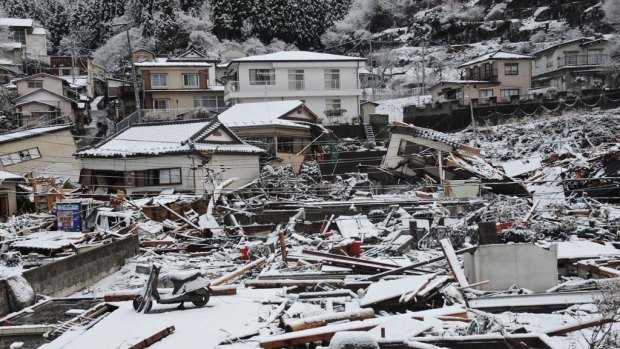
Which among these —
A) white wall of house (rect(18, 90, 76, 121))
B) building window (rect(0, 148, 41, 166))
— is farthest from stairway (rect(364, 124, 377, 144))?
white wall of house (rect(18, 90, 76, 121))

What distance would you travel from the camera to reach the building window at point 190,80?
45.2m

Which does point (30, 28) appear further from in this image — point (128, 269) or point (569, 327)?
point (569, 327)

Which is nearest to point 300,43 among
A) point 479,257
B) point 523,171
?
point 523,171

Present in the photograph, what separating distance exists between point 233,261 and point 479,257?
7.21 metres

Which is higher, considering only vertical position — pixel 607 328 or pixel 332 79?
pixel 332 79

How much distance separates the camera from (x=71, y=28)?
2694 inches

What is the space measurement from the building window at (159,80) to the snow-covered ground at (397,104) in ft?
58.9

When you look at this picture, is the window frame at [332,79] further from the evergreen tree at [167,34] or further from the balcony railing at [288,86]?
the evergreen tree at [167,34]

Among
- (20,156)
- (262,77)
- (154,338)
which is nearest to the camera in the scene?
(154,338)

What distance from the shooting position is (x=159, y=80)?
44812 millimetres

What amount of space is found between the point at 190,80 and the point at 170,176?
2014 centimetres

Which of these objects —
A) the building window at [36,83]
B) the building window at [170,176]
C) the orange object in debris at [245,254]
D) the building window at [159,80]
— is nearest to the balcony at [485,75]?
the building window at [159,80]

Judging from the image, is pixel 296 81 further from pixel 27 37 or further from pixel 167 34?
pixel 27 37

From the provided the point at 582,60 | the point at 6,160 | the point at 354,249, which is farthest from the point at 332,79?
the point at 354,249
